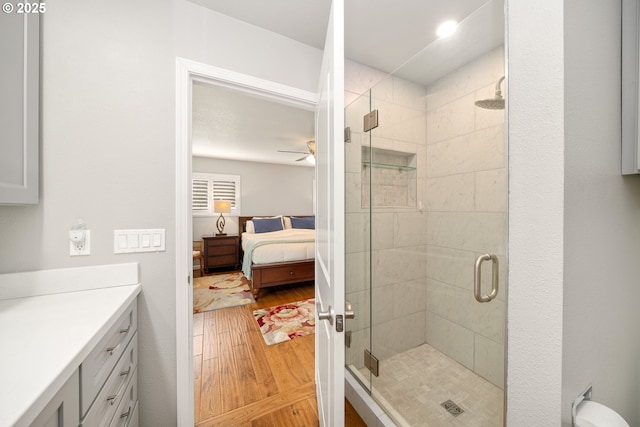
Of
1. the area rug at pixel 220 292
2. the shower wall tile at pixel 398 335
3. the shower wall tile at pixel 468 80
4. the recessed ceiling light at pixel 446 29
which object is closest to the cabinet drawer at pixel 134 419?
the shower wall tile at pixel 398 335

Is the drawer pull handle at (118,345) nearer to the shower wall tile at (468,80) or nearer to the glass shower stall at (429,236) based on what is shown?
the glass shower stall at (429,236)

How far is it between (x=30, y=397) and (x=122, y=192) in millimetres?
942

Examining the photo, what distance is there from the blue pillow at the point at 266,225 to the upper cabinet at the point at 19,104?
391 cm

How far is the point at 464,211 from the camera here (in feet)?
5.21

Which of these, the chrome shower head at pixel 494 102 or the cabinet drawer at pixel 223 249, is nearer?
the chrome shower head at pixel 494 102

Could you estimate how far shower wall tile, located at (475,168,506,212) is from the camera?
135 centimetres

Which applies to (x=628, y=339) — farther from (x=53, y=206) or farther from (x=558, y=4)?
(x=53, y=206)

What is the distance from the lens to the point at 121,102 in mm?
1132

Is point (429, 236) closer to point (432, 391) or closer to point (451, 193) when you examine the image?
point (451, 193)

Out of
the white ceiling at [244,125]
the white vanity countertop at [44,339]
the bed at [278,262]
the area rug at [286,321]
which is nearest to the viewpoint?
the white vanity countertop at [44,339]

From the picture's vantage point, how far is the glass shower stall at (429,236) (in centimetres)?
139

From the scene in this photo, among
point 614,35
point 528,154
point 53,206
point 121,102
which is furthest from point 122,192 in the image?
point 614,35

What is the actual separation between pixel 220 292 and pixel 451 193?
132 inches

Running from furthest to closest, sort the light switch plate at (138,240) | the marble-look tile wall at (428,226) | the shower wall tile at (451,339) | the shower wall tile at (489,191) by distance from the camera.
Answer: the shower wall tile at (451,339) < the marble-look tile wall at (428,226) < the shower wall tile at (489,191) < the light switch plate at (138,240)
